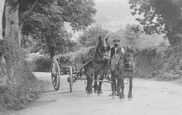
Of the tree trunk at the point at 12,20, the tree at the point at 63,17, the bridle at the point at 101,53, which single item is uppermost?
the tree at the point at 63,17

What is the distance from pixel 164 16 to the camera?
2542cm

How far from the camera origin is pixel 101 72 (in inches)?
495

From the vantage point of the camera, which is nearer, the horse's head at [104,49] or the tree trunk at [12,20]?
the horse's head at [104,49]

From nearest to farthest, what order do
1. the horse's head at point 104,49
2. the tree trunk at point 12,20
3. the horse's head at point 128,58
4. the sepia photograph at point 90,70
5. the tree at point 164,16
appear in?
the horse's head at point 128,58 < the sepia photograph at point 90,70 < the horse's head at point 104,49 < the tree trunk at point 12,20 < the tree at point 164,16

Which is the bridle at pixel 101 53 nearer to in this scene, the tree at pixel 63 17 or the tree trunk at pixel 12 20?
the tree trunk at pixel 12 20

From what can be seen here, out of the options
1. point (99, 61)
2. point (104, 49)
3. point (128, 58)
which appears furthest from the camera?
point (99, 61)

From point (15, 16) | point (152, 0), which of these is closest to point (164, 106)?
point (15, 16)

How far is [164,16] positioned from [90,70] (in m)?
14.8

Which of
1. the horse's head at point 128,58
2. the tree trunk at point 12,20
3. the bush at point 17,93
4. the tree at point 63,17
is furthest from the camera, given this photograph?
the tree at point 63,17

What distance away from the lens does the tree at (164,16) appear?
24297 millimetres

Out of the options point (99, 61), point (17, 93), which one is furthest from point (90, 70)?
point (17, 93)

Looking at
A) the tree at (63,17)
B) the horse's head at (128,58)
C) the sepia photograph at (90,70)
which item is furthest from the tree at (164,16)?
the horse's head at (128,58)

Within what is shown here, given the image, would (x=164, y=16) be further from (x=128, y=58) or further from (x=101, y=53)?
(x=128, y=58)

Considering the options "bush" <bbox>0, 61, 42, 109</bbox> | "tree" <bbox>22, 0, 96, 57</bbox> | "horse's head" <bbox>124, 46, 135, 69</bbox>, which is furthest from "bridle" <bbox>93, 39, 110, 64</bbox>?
"tree" <bbox>22, 0, 96, 57</bbox>
